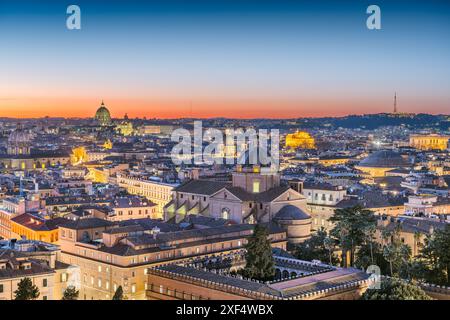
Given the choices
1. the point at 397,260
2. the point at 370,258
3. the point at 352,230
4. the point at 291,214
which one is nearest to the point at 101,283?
the point at 352,230

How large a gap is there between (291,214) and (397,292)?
15447mm

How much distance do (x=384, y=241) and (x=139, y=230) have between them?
11000 mm

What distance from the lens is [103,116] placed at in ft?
579

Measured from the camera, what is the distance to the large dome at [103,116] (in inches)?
6934

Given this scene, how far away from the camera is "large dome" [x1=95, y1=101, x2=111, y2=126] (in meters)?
176

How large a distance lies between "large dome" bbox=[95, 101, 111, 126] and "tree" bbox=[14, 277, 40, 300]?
15553cm

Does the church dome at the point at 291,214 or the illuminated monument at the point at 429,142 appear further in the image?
the illuminated monument at the point at 429,142

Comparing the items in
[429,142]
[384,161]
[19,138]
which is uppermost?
[19,138]

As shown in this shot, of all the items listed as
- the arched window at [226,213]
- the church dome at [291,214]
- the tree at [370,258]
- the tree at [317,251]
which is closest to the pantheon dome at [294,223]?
the church dome at [291,214]

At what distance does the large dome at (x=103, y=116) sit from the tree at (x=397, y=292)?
158104 mm

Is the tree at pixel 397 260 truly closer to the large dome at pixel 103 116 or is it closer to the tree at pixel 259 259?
the tree at pixel 259 259

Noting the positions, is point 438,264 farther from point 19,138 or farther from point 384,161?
point 19,138
